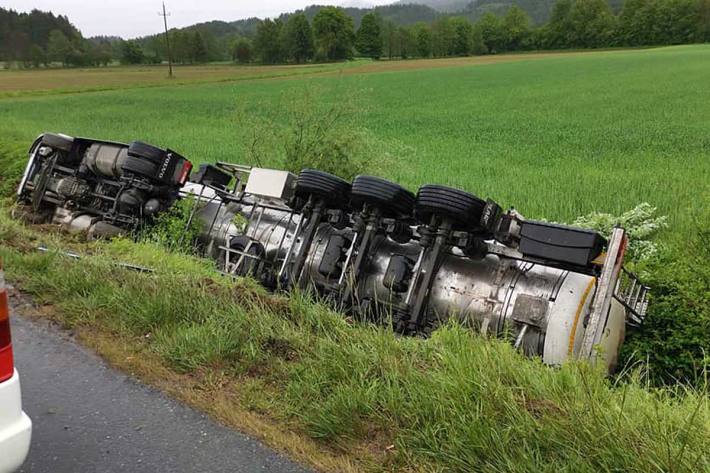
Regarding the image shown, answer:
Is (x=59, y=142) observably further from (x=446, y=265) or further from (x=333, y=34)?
(x=333, y=34)

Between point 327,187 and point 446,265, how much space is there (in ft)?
4.54

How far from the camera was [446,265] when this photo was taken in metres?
5.17

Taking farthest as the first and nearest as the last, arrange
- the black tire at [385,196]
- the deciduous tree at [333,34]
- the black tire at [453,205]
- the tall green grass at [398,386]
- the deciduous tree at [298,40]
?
the deciduous tree at [333,34]
the deciduous tree at [298,40]
the black tire at [385,196]
the black tire at [453,205]
the tall green grass at [398,386]

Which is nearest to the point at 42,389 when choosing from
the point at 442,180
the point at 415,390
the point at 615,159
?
the point at 415,390

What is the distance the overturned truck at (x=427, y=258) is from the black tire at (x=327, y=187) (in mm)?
11

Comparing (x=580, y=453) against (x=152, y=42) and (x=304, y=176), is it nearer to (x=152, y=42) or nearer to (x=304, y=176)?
(x=304, y=176)

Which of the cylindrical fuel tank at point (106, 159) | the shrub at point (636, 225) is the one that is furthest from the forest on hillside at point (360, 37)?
the shrub at point (636, 225)

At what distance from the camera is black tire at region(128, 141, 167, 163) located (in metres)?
7.54

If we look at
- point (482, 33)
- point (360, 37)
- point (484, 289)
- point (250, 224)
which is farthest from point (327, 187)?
point (482, 33)

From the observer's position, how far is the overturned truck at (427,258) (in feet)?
14.7

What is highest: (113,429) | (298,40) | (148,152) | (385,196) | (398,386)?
(298,40)

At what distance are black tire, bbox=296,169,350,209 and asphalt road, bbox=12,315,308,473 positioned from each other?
270 centimetres

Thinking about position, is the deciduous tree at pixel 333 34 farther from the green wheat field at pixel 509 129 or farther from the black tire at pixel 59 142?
the black tire at pixel 59 142

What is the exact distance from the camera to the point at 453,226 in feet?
16.3
